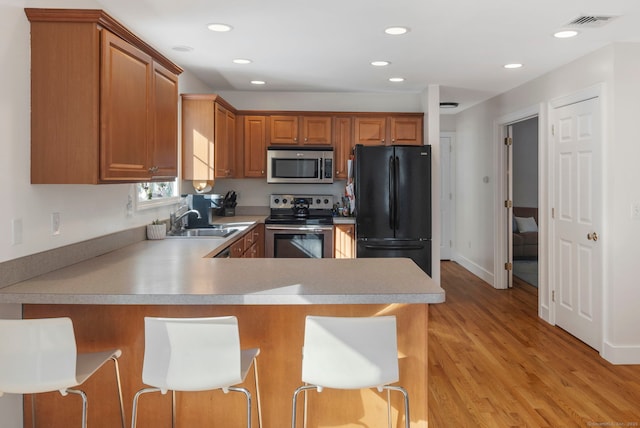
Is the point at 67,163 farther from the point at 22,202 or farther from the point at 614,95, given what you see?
the point at 614,95

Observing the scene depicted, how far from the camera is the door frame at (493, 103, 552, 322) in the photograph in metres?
5.04

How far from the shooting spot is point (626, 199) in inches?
156

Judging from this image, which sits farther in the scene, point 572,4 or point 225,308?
point 572,4

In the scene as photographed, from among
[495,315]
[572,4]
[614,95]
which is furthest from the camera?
[495,315]

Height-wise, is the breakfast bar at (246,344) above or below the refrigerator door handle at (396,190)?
below

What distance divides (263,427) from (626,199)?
319 cm

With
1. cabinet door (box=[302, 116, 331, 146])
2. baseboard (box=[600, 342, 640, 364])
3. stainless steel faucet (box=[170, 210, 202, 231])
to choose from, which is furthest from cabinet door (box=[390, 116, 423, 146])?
baseboard (box=[600, 342, 640, 364])

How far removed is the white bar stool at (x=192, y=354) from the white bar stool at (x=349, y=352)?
0.99 ft

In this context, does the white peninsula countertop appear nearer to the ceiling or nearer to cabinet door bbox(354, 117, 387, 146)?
the ceiling

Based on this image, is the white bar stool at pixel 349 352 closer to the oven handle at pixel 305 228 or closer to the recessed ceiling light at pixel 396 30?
the recessed ceiling light at pixel 396 30

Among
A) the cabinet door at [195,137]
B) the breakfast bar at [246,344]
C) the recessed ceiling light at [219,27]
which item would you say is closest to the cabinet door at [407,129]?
the cabinet door at [195,137]

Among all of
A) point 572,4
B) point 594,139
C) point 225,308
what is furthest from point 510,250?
point 225,308

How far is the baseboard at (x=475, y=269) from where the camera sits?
684 cm

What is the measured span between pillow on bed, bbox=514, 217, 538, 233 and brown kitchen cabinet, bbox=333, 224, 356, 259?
A: 10.6ft
